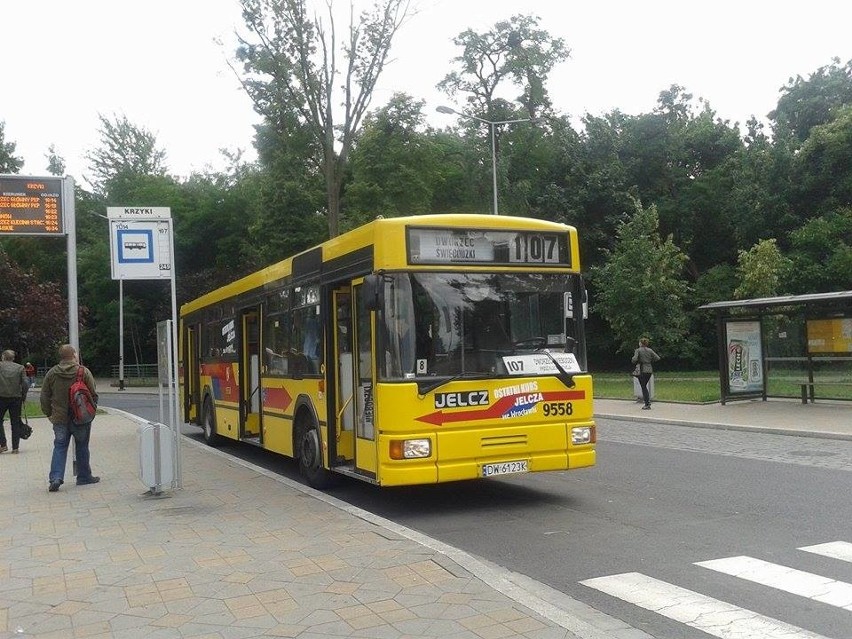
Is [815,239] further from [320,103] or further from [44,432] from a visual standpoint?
[44,432]

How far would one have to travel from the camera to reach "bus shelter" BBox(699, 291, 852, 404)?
1914 cm

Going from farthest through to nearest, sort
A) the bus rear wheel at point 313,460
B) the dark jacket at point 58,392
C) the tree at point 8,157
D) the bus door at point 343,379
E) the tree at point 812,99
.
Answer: the tree at point 8,157
the tree at point 812,99
the dark jacket at point 58,392
the bus rear wheel at point 313,460
the bus door at point 343,379

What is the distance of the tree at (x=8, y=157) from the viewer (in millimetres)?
64700

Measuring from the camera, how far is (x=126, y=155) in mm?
69312

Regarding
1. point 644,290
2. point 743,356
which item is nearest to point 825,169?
point 644,290

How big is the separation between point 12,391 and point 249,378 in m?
4.24

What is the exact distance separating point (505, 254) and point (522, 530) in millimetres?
2879

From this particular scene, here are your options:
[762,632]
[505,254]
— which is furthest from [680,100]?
[762,632]

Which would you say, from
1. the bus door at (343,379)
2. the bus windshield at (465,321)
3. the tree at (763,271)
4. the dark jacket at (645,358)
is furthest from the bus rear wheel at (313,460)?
the tree at (763,271)

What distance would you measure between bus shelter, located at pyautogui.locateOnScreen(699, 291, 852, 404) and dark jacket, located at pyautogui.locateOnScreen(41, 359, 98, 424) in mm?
14704

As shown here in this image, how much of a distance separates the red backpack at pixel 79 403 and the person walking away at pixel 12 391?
4974mm

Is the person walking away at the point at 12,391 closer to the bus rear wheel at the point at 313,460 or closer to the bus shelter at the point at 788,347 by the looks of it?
the bus rear wheel at the point at 313,460

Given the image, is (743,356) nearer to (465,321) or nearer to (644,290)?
(465,321)

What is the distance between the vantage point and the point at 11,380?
15.1m
